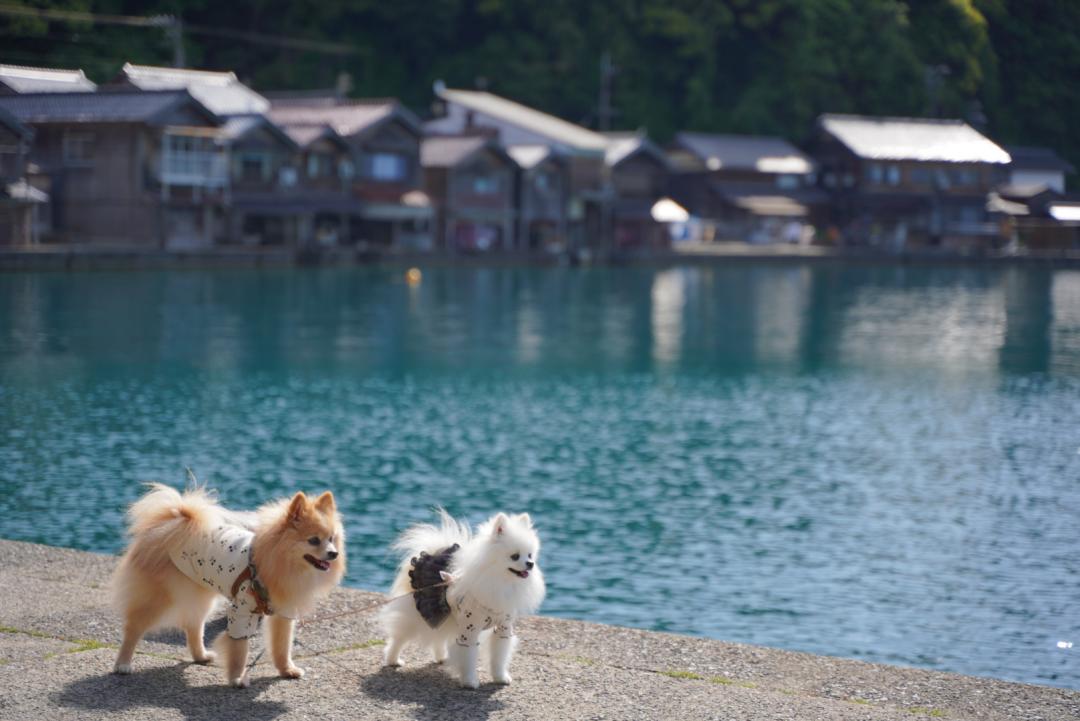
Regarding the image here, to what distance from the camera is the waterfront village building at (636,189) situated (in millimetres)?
69312

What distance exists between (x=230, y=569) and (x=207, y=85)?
175 ft

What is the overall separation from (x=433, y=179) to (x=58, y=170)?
1788 centimetres

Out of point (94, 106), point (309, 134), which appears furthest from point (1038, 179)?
point (94, 106)

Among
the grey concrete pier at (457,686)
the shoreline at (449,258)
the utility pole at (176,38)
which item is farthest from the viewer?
the utility pole at (176,38)

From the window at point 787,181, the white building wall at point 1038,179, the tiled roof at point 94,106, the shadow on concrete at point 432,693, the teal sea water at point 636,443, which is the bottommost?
the teal sea water at point 636,443

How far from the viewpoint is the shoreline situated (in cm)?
4559

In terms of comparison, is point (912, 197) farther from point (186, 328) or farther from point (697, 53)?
point (186, 328)

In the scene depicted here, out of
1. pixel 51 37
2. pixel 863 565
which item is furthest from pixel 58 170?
pixel 863 565

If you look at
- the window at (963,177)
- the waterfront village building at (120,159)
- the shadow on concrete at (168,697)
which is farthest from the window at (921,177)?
the shadow on concrete at (168,697)

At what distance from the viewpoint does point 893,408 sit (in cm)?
2544

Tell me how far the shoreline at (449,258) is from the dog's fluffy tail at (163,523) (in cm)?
3993

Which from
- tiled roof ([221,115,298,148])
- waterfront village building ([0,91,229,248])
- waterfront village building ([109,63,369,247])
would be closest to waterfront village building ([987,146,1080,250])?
waterfront village building ([109,63,369,247])

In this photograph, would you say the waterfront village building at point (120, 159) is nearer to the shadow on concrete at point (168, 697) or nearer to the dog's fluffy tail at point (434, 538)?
the dog's fluffy tail at point (434, 538)

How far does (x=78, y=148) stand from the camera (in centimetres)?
5059
